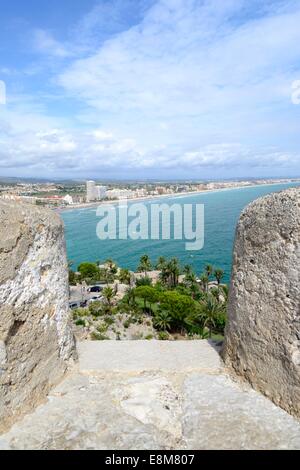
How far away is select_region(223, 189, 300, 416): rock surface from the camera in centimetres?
391

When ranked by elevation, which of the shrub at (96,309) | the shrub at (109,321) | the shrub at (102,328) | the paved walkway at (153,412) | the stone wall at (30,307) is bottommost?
the shrub at (96,309)

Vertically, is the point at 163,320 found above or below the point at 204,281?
above

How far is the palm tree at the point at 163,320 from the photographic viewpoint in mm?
31031

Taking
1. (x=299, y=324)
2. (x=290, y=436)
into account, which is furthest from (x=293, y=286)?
(x=290, y=436)

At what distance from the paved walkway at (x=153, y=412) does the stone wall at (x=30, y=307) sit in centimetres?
23

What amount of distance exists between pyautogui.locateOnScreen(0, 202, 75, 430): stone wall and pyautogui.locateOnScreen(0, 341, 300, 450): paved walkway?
0.23 m

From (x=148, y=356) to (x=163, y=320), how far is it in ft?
86.4

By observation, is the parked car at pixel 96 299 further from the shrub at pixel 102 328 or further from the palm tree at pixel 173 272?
the shrub at pixel 102 328

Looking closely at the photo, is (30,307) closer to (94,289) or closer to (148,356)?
(148,356)

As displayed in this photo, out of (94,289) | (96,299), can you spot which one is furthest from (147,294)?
(94,289)

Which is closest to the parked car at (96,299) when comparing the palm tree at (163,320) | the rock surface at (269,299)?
the palm tree at (163,320)

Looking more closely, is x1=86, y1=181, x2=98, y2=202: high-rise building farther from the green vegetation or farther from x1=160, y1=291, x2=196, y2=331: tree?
x1=160, y1=291, x2=196, y2=331: tree

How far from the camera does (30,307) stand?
166 inches

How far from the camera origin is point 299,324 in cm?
388
